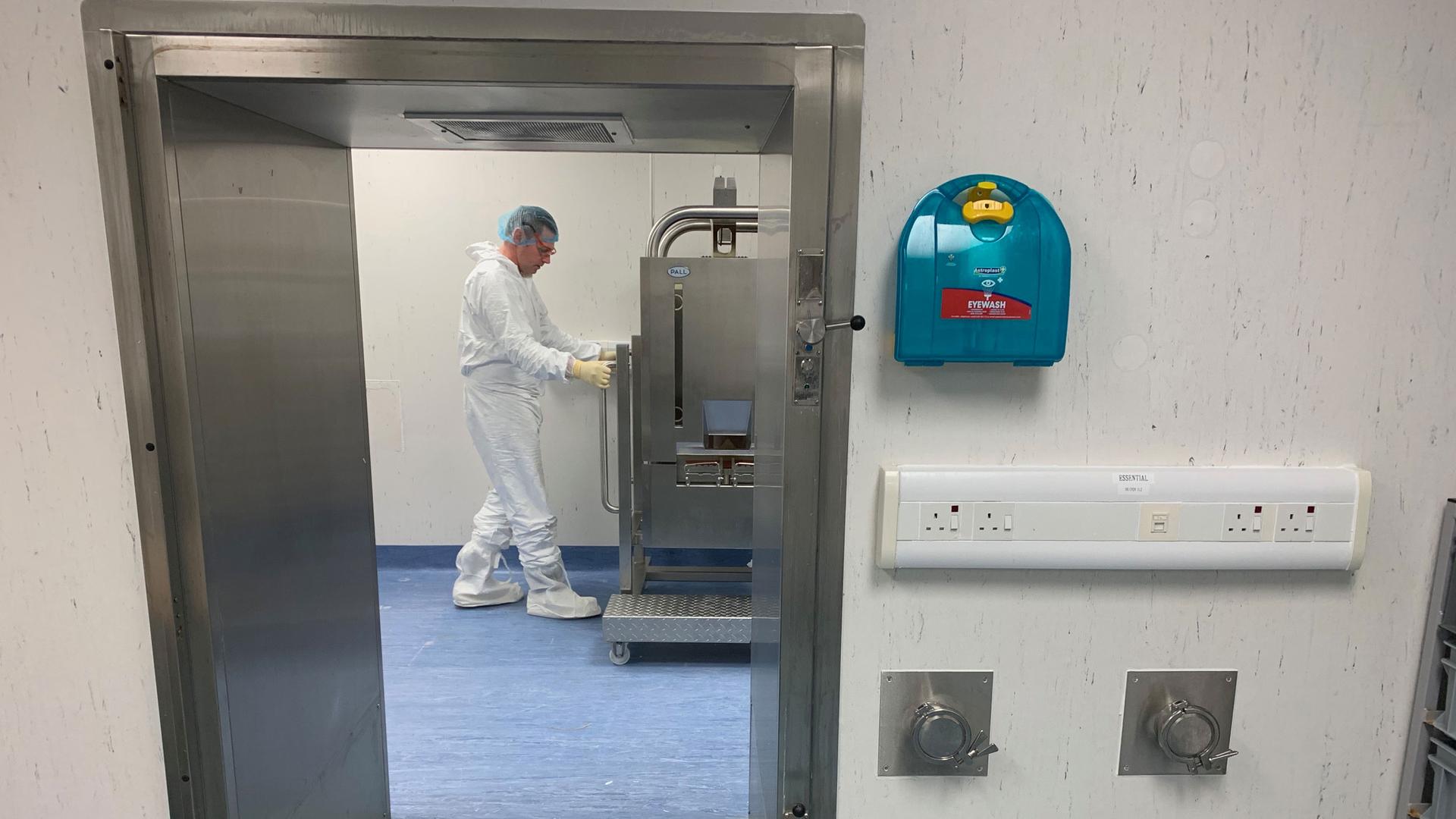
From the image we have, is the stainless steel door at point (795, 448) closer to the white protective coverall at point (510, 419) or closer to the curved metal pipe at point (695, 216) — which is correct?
the curved metal pipe at point (695, 216)

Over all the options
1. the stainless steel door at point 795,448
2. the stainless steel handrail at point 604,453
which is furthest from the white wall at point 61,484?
the stainless steel handrail at point 604,453

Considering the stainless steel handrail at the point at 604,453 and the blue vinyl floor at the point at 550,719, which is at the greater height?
the stainless steel handrail at the point at 604,453

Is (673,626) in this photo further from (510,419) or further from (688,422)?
(510,419)

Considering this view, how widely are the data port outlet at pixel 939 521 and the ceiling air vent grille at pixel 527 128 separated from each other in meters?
0.67

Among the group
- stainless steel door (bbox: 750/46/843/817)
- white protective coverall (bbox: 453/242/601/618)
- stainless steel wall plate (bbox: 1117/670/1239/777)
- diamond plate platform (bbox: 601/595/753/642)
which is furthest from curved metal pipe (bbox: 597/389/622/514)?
stainless steel wall plate (bbox: 1117/670/1239/777)

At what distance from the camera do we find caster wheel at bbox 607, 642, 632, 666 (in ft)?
8.73

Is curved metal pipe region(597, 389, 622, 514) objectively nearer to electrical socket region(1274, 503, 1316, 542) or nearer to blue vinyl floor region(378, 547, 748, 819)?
blue vinyl floor region(378, 547, 748, 819)

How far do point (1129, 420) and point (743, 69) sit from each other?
64cm

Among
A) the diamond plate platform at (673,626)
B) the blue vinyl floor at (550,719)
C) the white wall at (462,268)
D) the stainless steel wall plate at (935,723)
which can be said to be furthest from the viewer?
the white wall at (462,268)

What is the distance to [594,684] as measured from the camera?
99.5 inches

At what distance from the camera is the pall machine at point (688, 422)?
2684 mm

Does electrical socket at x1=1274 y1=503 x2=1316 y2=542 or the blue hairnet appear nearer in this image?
electrical socket at x1=1274 y1=503 x2=1316 y2=542

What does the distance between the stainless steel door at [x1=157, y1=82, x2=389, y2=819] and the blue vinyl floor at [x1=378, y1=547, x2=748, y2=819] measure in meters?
0.51

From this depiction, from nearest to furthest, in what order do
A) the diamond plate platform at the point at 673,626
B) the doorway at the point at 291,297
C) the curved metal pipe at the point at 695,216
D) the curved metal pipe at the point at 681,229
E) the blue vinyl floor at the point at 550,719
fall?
the doorway at the point at 291,297, the blue vinyl floor at the point at 550,719, the diamond plate platform at the point at 673,626, the curved metal pipe at the point at 695,216, the curved metal pipe at the point at 681,229
